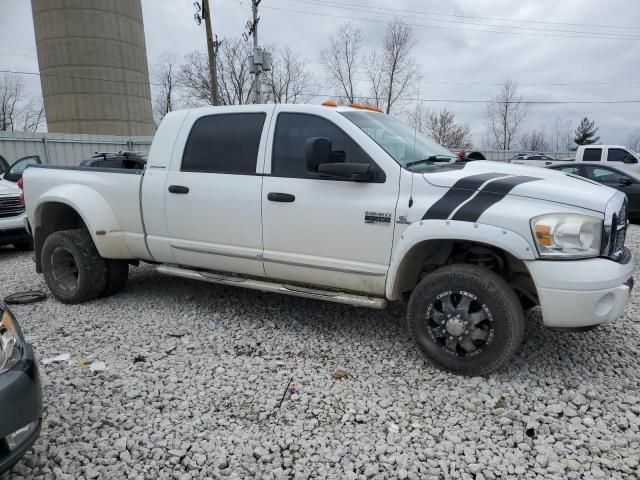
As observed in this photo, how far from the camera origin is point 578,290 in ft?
9.09

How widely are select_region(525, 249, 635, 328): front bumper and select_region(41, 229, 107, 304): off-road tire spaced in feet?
13.3

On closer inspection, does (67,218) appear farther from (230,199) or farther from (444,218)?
(444,218)

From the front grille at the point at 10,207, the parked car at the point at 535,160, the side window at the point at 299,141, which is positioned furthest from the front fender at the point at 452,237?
the parked car at the point at 535,160

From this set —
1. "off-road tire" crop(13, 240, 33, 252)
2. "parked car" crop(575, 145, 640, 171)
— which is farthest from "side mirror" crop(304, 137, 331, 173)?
"parked car" crop(575, 145, 640, 171)

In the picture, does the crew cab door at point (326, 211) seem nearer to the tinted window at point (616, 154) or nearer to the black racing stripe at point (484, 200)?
the black racing stripe at point (484, 200)

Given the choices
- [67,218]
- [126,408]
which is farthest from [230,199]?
[67,218]

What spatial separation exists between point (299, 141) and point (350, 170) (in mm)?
707

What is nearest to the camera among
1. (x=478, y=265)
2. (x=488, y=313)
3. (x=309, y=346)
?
(x=488, y=313)

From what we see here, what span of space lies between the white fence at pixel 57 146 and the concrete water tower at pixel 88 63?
13.7 meters

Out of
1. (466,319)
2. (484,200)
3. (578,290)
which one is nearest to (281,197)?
(484,200)

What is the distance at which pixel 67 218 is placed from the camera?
520cm

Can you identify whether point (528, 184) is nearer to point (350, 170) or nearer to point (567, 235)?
point (567, 235)

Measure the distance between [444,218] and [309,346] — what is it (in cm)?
154

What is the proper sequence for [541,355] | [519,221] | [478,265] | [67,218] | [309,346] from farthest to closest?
[67,218], [309,346], [541,355], [478,265], [519,221]
